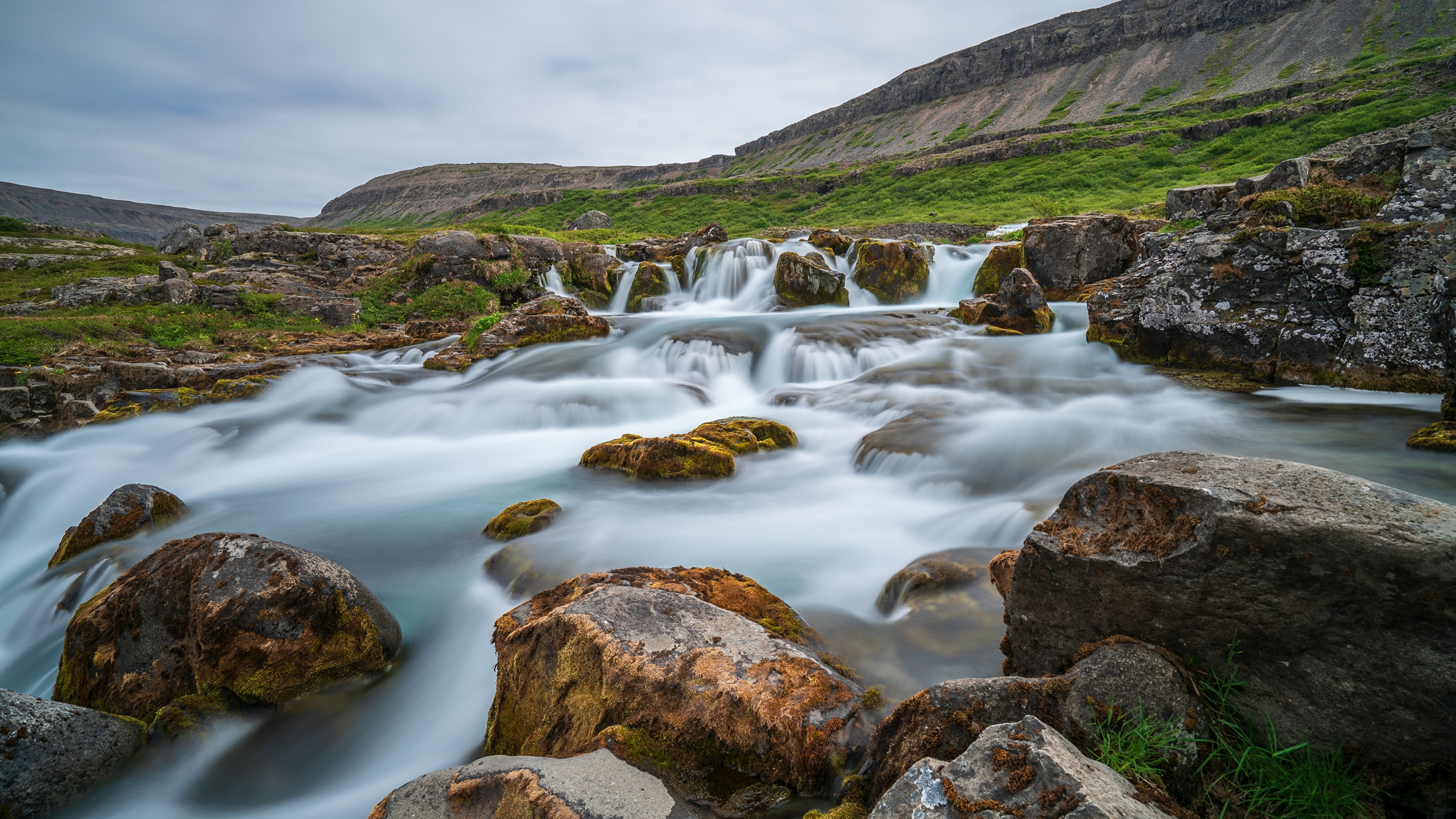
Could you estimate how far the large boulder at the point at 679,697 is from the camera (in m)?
2.46

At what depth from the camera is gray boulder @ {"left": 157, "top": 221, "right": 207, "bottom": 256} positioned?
2802cm

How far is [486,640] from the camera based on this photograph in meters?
4.62

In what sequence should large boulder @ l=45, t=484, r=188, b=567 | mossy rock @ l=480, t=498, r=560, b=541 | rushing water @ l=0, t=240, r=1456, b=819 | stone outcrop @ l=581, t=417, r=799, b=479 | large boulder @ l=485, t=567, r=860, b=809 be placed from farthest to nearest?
1. stone outcrop @ l=581, t=417, r=799, b=479
2. mossy rock @ l=480, t=498, r=560, b=541
3. large boulder @ l=45, t=484, r=188, b=567
4. rushing water @ l=0, t=240, r=1456, b=819
5. large boulder @ l=485, t=567, r=860, b=809

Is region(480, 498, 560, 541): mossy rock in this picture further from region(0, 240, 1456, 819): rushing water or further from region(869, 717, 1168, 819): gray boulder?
region(869, 717, 1168, 819): gray boulder

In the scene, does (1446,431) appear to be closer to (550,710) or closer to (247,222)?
(550,710)

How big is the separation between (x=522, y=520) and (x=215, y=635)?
278 cm

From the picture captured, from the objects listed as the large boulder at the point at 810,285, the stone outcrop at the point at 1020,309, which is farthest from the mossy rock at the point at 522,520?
the large boulder at the point at 810,285

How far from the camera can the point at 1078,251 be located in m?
15.2

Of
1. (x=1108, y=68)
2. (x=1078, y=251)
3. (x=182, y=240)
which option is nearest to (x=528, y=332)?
(x=1078, y=251)

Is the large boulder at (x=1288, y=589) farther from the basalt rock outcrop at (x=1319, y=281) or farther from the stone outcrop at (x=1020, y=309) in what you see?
the stone outcrop at (x=1020, y=309)

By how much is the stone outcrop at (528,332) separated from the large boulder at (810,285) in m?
6.63

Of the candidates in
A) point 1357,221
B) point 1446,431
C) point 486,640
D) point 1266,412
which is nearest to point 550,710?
point 486,640

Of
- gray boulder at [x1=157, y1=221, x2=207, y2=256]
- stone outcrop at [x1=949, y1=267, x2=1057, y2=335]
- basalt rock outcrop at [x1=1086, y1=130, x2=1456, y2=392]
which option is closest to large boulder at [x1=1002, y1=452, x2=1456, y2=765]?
basalt rock outcrop at [x1=1086, y1=130, x2=1456, y2=392]

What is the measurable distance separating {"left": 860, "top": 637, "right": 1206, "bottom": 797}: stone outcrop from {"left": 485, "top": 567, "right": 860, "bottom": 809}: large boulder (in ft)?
1.11
